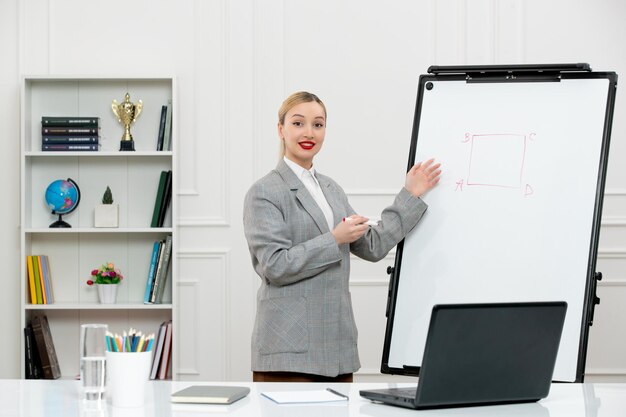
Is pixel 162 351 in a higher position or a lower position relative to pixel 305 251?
lower

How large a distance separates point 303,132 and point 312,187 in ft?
0.61

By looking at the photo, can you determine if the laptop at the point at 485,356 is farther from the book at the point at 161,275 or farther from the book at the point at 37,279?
the book at the point at 37,279

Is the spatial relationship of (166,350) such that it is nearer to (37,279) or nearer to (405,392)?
(37,279)

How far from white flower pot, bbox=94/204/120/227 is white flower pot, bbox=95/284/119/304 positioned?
311mm

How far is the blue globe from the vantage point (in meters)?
4.19

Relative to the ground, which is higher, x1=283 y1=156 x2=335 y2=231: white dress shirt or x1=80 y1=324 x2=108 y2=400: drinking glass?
x1=283 y1=156 x2=335 y2=231: white dress shirt

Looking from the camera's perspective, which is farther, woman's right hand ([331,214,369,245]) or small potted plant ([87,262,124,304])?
small potted plant ([87,262,124,304])

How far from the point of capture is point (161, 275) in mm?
4156

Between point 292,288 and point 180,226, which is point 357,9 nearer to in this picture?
point 180,226

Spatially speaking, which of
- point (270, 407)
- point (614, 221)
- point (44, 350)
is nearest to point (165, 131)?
point (44, 350)

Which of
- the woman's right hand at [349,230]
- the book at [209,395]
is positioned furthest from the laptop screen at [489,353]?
the woman's right hand at [349,230]

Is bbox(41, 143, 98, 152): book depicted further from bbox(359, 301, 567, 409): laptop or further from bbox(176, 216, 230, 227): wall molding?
bbox(359, 301, 567, 409): laptop

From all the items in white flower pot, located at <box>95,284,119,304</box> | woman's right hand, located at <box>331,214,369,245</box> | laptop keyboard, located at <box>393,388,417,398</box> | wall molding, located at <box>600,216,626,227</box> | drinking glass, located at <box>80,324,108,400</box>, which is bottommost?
white flower pot, located at <box>95,284,119,304</box>

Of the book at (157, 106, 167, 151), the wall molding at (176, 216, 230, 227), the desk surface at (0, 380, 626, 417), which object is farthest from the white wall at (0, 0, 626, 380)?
the desk surface at (0, 380, 626, 417)
